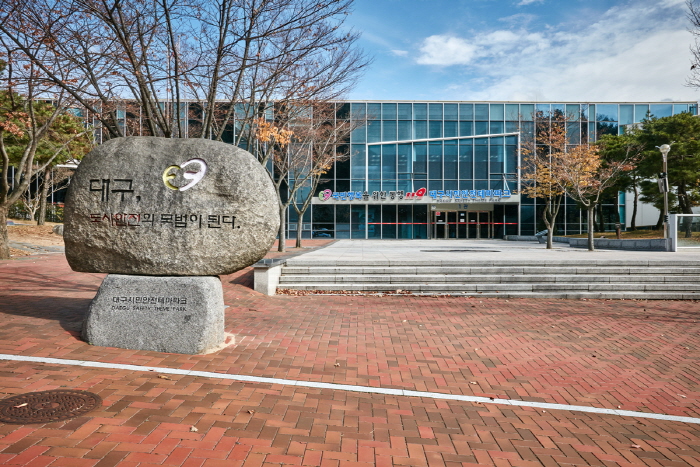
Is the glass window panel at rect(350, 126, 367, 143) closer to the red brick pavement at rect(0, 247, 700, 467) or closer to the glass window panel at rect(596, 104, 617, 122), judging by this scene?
the glass window panel at rect(596, 104, 617, 122)

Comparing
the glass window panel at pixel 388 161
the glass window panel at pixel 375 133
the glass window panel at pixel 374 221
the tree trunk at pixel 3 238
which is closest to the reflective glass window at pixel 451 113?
the glass window panel at pixel 388 161

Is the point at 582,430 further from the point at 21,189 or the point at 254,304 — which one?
the point at 21,189

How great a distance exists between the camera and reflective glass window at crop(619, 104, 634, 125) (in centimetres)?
3466

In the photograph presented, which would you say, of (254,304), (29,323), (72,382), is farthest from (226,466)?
(254,304)

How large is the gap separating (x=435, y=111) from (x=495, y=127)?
5.03 metres

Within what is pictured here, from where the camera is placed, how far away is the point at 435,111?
113 feet

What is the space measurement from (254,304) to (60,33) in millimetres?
6180

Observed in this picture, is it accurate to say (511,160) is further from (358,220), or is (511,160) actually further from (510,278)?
(510,278)

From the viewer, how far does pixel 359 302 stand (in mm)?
9469

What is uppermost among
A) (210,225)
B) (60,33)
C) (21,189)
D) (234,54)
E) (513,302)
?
(60,33)

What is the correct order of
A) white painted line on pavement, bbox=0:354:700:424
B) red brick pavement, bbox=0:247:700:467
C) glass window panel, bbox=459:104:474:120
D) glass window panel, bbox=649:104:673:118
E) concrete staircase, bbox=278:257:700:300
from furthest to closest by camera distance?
glass window panel, bbox=649:104:673:118 < glass window panel, bbox=459:104:474:120 < concrete staircase, bbox=278:257:700:300 < white painted line on pavement, bbox=0:354:700:424 < red brick pavement, bbox=0:247:700:467

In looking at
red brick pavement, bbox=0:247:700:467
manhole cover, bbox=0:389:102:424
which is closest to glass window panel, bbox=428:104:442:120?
red brick pavement, bbox=0:247:700:467

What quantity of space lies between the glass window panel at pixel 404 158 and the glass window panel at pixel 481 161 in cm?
530

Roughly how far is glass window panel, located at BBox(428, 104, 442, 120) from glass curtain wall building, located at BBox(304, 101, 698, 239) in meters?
0.08
